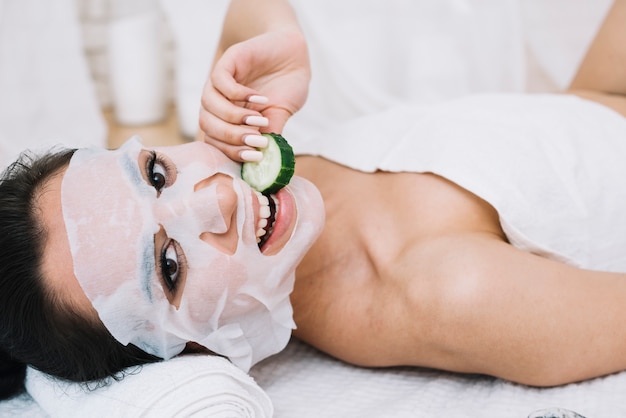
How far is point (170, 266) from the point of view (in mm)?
1079

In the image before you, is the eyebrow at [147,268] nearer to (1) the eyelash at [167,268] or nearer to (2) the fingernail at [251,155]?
(1) the eyelash at [167,268]

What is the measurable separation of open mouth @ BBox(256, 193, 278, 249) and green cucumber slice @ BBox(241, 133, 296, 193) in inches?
0.8

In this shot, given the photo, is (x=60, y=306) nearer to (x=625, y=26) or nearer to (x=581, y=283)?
(x=581, y=283)

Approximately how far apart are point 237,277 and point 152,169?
22cm

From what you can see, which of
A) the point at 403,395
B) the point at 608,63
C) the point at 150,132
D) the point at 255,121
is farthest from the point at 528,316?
the point at 150,132

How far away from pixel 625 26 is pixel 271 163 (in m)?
1.00

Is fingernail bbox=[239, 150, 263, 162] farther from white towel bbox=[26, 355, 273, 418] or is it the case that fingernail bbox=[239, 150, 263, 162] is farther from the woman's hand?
white towel bbox=[26, 355, 273, 418]

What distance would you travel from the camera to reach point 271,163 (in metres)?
1.12

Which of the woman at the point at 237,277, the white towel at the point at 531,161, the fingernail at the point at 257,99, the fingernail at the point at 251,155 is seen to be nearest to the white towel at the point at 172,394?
the woman at the point at 237,277

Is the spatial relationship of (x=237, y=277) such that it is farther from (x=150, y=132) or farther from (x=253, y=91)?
(x=150, y=132)

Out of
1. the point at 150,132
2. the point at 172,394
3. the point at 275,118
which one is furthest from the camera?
the point at 150,132

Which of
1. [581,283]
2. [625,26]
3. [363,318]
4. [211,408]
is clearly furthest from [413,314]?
[625,26]

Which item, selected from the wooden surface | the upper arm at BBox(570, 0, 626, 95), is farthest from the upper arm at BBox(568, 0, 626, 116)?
the wooden surface

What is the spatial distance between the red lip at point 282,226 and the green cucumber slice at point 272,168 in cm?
3
